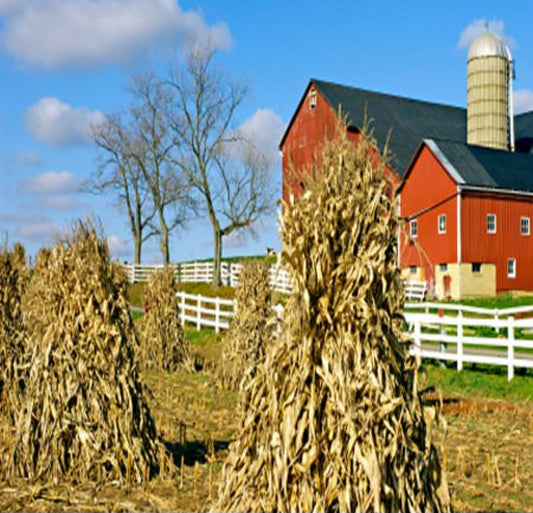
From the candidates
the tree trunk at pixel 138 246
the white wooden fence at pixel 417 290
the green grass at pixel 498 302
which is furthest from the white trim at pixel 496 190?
the tree trunk at pixel 138 246

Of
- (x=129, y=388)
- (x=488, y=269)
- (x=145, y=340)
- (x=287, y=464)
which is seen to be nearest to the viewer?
(x=287, y=464)

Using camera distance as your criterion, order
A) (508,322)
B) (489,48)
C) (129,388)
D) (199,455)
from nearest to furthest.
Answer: (129,388) < (199,455) < (508,322) < (489,48)

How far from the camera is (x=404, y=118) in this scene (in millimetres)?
48750

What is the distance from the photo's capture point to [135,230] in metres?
48.3

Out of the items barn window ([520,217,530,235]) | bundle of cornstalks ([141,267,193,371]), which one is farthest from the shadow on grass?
barn window ([520,217,530,235])

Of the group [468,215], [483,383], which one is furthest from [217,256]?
[483,383]

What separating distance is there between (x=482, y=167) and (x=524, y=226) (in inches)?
132

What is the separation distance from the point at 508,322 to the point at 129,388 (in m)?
10.2

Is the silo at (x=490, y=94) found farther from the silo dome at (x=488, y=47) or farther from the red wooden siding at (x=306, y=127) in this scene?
the red wooden siding at (x=306, y=127)

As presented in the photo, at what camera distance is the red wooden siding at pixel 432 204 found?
35.2 metres

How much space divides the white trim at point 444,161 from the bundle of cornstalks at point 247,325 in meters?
22.8

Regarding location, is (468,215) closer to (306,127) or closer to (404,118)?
(306,127)

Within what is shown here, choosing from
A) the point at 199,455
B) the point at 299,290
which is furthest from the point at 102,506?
the point at 299,290

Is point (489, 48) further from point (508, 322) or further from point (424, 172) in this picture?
point (508, 322)
